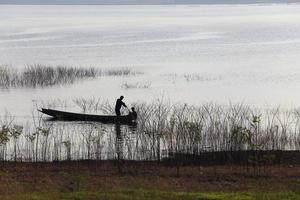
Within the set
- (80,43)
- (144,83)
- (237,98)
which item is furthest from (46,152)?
(80,43)

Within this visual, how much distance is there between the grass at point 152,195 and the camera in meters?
13.7

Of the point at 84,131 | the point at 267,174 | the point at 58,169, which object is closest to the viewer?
the point at 267,174

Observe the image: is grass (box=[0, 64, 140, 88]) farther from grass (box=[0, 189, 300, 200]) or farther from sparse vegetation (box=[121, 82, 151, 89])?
grass (box=[0, 189, 300, 200])

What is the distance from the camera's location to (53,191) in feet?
50.2

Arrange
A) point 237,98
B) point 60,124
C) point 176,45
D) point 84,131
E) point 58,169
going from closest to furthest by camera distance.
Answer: point 58,169 < point 84,131 < point 60,124 < point 237,98 < point 176,45

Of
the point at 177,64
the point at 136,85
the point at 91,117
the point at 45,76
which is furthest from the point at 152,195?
the point at 177,64

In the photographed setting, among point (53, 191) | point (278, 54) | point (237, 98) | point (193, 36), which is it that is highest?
point (193, 36)

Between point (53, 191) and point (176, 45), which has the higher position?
point (176, 45)

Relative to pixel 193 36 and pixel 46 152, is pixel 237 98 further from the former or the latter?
pixel 193 36

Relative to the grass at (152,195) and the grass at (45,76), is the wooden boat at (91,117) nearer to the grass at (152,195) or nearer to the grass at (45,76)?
the grass at (45,76)

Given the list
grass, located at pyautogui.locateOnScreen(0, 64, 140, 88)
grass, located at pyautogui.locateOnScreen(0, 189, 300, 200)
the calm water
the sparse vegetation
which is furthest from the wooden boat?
grass, located at pyautogui.locateOnScreen(0, 189, 300, 200)

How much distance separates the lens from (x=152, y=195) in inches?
552

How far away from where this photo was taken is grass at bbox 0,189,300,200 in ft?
45.1

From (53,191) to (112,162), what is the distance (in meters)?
7.41
